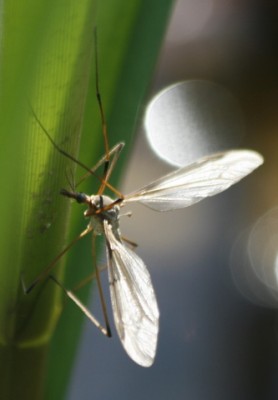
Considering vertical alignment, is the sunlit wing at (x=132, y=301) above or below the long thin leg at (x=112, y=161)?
below

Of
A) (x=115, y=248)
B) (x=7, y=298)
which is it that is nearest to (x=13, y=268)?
(x=7, y=298)

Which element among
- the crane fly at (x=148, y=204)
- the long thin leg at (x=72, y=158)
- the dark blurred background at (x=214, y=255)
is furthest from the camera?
the dark blurred background at (x=214, y=255)

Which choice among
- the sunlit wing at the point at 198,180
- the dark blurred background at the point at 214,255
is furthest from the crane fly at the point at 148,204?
the dark blurred background at the point at 214,255

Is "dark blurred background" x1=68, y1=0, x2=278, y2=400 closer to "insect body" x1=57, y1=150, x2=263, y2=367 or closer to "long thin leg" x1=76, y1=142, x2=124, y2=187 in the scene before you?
"insect body" x1=57, y1=150, x2=263, y2=367

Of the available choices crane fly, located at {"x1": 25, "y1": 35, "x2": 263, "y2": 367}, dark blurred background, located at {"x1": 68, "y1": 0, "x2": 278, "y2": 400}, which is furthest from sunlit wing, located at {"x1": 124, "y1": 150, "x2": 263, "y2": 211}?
dark blurred background, located at {"x1": 68, "y1": 0, "x2": 278, "y2": 400}

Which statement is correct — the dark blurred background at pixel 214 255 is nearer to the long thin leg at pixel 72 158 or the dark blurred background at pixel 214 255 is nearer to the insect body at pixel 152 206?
the insect body at pixel 152 206

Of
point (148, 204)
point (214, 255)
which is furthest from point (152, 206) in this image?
point (214, 255)

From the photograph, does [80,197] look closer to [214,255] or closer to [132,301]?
[132,301]
